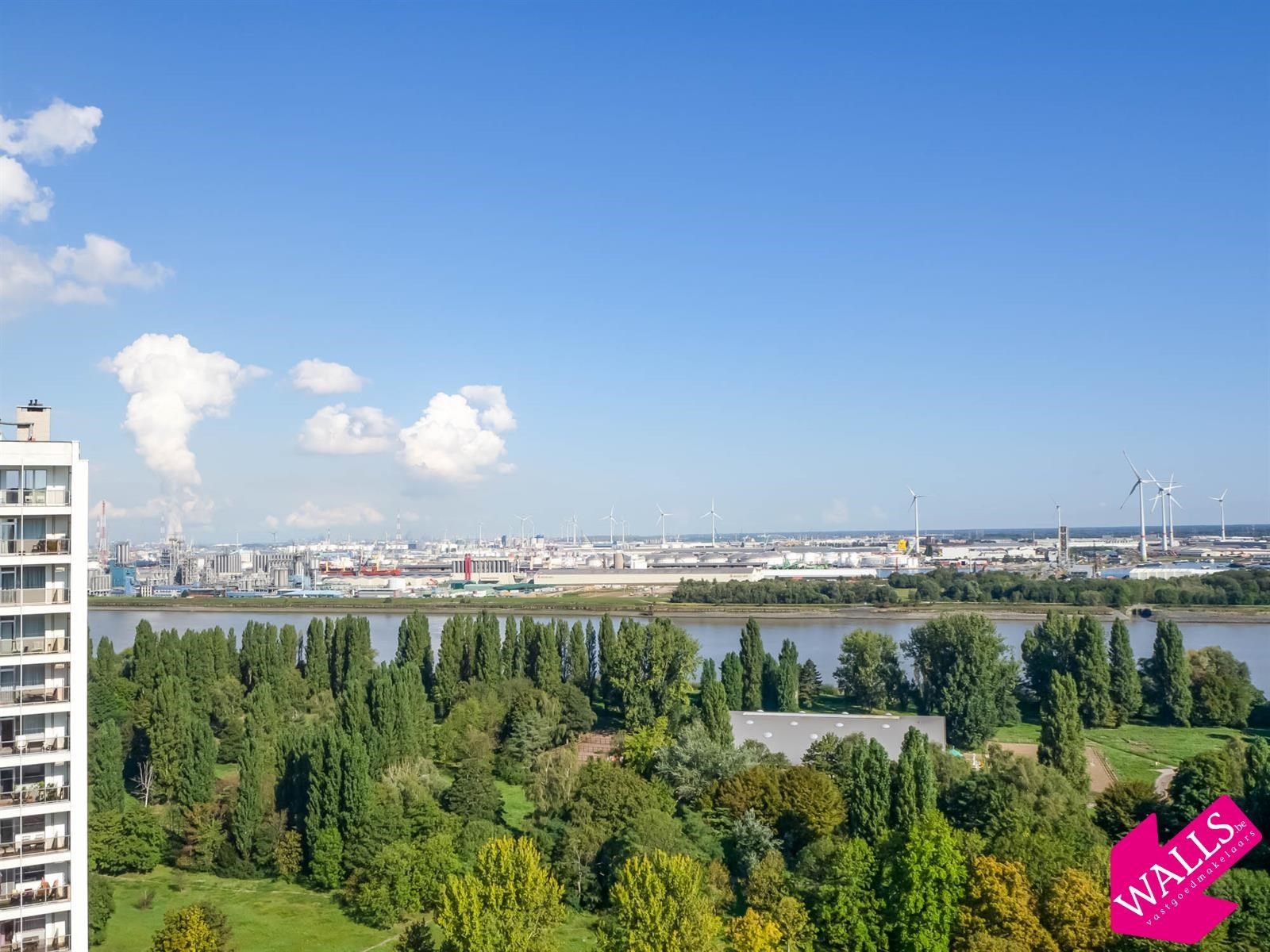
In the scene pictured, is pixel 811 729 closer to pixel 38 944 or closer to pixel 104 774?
pixel 104 774

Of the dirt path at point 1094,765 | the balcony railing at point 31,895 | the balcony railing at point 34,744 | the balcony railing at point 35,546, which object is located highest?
the balcony railing at point 35,546

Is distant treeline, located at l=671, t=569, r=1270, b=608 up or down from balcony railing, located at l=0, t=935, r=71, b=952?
down

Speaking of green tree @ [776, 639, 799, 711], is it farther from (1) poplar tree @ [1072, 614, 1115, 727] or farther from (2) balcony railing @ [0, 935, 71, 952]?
(2) balcony railing @ [0, 935, 71, 952]

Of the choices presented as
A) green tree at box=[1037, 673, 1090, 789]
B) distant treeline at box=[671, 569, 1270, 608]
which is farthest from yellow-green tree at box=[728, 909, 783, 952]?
distant treeline at box=[671, 569, 1270, 608]

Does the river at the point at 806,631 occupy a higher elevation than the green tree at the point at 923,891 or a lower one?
lower

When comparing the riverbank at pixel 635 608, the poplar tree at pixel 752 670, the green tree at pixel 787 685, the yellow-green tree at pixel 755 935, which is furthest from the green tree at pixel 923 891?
the riverbank at pixel 635 608

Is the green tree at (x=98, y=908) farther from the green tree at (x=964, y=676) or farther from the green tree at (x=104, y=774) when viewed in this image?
the green tree at (x=964, y=676)

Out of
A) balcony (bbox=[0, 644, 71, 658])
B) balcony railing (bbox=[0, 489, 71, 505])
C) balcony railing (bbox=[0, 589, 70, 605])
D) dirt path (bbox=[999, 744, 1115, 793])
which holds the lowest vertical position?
dirt path (bbox=[999, 744, 1115, 793])
